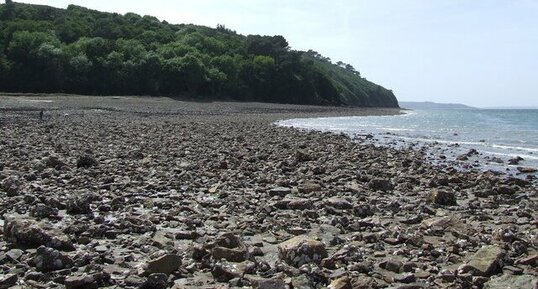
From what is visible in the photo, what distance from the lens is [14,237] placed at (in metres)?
7.13

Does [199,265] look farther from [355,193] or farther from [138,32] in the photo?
[138,32]

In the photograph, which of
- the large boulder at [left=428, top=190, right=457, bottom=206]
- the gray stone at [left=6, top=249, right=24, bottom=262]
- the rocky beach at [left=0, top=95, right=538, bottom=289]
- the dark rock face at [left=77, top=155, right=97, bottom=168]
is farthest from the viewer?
the dark rock face at [left=77, top=155, right=97, bottom=168]

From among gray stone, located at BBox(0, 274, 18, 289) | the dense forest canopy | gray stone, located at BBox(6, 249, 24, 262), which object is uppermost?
the dense forest canopy

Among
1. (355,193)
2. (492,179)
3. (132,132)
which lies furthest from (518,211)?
(132,132)

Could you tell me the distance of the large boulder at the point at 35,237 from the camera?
7023mm

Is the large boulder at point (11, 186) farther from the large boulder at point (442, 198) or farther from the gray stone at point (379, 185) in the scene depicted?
the large boulder at point (442, 198)

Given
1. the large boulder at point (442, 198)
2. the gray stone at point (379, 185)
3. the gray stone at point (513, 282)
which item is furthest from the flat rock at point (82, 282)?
the gray stone at point (379, 185)

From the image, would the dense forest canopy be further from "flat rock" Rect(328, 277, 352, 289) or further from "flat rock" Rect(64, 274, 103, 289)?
"flat rock" Rect(328, 277, 352, 289)

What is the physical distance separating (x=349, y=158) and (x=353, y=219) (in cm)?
1104

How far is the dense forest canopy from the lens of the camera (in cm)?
8119

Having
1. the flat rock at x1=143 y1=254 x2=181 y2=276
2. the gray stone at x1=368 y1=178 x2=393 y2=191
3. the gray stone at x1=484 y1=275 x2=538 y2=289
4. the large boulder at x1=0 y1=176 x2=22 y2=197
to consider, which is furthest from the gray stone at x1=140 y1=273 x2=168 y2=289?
the gray stone at x1=368 y1=178 x2=393 y2=191

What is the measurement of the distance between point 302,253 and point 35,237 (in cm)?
376

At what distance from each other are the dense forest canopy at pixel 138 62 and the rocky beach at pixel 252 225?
69.9 m

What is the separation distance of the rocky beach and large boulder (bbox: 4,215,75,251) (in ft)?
0.06
